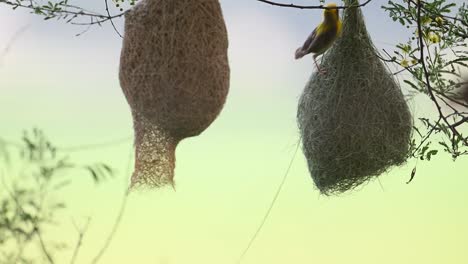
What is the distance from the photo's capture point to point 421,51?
79.8 inches

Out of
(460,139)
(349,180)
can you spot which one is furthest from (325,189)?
(460,139)

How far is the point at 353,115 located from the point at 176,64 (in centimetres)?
68

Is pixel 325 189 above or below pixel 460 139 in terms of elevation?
below

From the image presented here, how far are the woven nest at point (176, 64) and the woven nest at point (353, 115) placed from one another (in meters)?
0.52

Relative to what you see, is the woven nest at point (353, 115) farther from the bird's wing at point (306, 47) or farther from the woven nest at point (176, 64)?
the woven nest at point (176, 64)

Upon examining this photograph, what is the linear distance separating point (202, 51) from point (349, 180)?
Result: 81 centimetres

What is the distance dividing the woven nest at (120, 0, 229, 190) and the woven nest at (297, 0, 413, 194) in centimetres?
52

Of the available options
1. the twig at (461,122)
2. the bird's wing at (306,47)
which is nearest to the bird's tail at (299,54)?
the bird's wing at (306,47)

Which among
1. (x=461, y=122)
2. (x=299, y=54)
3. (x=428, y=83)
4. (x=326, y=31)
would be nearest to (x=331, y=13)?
(x=326, y=31)

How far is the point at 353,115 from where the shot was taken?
2.19 metres

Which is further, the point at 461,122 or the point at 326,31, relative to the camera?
the point at 461,122

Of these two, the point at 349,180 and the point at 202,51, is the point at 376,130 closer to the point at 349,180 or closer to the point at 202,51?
the point at 349,180

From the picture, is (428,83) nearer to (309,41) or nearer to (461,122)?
(461,122)

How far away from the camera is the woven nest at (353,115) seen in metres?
2.20
